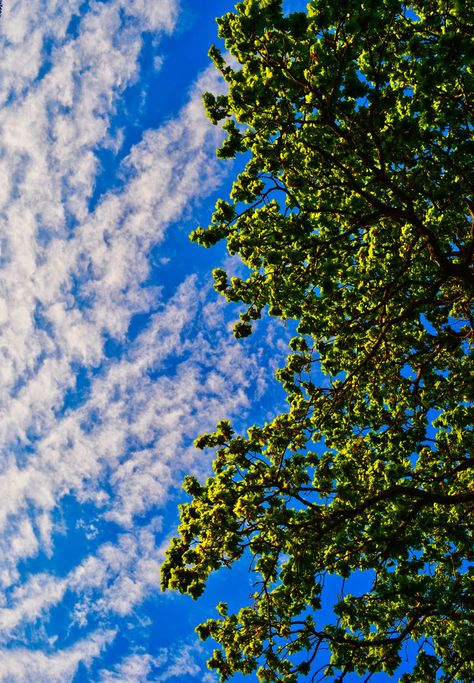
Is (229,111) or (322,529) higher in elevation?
(229,111)

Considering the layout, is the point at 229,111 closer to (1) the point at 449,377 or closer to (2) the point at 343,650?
(1) the point at 449,377

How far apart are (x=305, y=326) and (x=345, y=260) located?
2.19 m

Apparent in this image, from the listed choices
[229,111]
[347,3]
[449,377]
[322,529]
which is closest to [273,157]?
[229,111]

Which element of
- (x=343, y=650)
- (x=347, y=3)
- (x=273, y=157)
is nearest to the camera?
(x=347, y=3)

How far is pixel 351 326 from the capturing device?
12.6 meters

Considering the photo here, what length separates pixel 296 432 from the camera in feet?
37.0

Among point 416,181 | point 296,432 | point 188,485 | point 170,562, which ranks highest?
point 416,181

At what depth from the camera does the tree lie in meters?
9.41

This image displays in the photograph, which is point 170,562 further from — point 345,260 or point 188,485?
point 345,260

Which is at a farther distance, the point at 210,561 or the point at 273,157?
the point at 273,157

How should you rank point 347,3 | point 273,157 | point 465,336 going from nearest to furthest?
point 347,3 < point 273,157 < point 465,336

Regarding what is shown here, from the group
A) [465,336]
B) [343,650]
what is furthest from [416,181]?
[343,650]

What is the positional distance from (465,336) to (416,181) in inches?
171

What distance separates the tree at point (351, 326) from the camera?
9.41m
